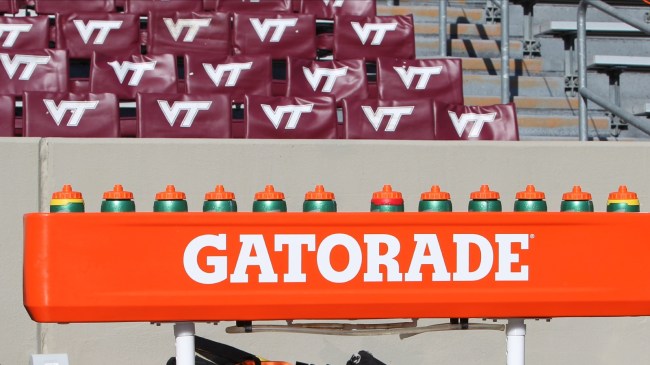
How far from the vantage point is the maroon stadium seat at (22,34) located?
7047 millimetres

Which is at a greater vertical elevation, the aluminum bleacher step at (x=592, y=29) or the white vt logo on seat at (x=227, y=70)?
the aluminum bleacher step at (x=592, y=29)

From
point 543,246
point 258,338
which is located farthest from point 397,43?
point 543,246

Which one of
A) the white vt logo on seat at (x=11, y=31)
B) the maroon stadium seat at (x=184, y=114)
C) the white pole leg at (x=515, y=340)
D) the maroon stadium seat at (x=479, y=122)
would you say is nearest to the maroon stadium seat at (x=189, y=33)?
the white vt logo on seat at (x=11, y=31)

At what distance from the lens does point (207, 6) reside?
26.0ft

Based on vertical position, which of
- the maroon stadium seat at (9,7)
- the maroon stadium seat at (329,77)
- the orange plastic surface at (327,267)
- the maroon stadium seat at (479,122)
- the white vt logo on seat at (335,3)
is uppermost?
the white vt logo on seat at (335,3)

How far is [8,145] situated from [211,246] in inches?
70.9

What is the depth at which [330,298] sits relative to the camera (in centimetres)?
301

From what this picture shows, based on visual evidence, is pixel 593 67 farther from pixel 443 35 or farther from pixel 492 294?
pixel 492 294

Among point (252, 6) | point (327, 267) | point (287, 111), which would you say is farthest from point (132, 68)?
point (327, 267)

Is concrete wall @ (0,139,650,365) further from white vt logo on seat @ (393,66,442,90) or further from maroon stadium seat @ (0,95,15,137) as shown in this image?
white vt logo on seat @ (393,66,442,90)

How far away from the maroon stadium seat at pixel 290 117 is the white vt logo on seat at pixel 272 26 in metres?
1.10

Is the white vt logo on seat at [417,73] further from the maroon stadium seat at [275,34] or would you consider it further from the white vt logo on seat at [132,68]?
the white vt logo on seat at [132,68]

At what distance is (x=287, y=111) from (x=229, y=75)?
701 mm

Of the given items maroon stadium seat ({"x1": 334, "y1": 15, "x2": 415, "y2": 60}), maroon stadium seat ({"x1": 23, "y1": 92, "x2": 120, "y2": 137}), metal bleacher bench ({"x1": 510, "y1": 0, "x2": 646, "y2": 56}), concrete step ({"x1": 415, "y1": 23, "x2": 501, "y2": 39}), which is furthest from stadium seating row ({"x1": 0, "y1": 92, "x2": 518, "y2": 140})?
concrete step ({"x1": 415, "y1": 23, "x2": 501, "y2": 39})
